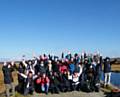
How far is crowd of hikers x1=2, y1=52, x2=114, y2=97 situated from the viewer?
27453 mm

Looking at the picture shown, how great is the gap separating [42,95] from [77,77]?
3.98 m

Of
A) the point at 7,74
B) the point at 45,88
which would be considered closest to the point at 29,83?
the point at 45,88

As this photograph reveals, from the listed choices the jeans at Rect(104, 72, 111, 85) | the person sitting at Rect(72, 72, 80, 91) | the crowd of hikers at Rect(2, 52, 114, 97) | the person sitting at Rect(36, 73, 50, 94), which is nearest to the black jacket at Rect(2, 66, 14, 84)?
the crowd of hikers at Rect(2, 52, 114, 97)

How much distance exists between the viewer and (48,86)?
2764cm

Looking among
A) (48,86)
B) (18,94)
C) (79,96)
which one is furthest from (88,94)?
(18,94)

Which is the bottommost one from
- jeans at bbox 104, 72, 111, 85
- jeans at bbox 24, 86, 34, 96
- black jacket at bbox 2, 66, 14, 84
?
jeans at bbox 24, 86, 34, 96

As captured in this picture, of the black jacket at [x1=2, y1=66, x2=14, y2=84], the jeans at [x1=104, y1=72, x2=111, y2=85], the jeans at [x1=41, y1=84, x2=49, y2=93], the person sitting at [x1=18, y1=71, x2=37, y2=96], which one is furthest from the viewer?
the jeans at [x1=104, y1=72, x2=111, y2=85]

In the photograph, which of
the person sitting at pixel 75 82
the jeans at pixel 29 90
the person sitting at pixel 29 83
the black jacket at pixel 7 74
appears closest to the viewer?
the black jacket at pixel 7 74

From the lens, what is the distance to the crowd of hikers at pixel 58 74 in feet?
90.1

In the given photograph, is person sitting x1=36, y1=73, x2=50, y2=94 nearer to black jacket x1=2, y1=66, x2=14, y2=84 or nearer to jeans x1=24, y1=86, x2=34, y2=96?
jeans x1=24, y1=86, x2=34, y2=96

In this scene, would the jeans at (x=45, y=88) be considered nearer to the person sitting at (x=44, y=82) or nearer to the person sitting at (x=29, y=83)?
the person sitting at (x=44, y=82)

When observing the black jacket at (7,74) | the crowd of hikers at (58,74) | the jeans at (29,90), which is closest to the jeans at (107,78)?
the crowd of hikers at (58,74)

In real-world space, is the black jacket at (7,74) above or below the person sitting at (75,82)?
above

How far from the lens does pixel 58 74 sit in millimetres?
28938
